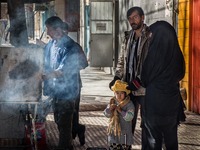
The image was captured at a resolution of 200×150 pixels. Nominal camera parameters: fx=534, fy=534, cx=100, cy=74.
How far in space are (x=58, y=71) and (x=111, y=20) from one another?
38.1 ft

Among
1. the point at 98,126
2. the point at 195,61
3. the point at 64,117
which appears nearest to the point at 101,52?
the point at 195,61

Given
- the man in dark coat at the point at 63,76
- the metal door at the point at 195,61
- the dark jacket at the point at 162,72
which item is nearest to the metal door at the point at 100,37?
the metal door at the point at 195,61

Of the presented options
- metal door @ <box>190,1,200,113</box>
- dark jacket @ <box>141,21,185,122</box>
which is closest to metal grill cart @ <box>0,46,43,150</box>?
dark jacket @ <box>141,21,185,122</box>

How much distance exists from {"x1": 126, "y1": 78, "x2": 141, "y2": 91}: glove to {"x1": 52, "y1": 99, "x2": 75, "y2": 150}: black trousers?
95cm

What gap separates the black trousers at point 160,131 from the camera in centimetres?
563

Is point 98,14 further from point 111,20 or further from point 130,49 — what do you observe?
point 130,49

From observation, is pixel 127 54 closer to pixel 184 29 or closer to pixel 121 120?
pixel 121 120

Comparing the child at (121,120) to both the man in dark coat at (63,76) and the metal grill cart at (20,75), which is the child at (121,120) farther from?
the metal grill cart at (20,75)

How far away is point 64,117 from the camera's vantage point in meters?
6.40

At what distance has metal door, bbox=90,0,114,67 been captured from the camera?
56.6 ft

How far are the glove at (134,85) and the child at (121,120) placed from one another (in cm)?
11

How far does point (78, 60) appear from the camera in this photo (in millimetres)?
6348

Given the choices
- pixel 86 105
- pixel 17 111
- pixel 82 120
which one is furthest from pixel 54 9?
pixel 17 111

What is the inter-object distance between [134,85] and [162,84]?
36 cm
